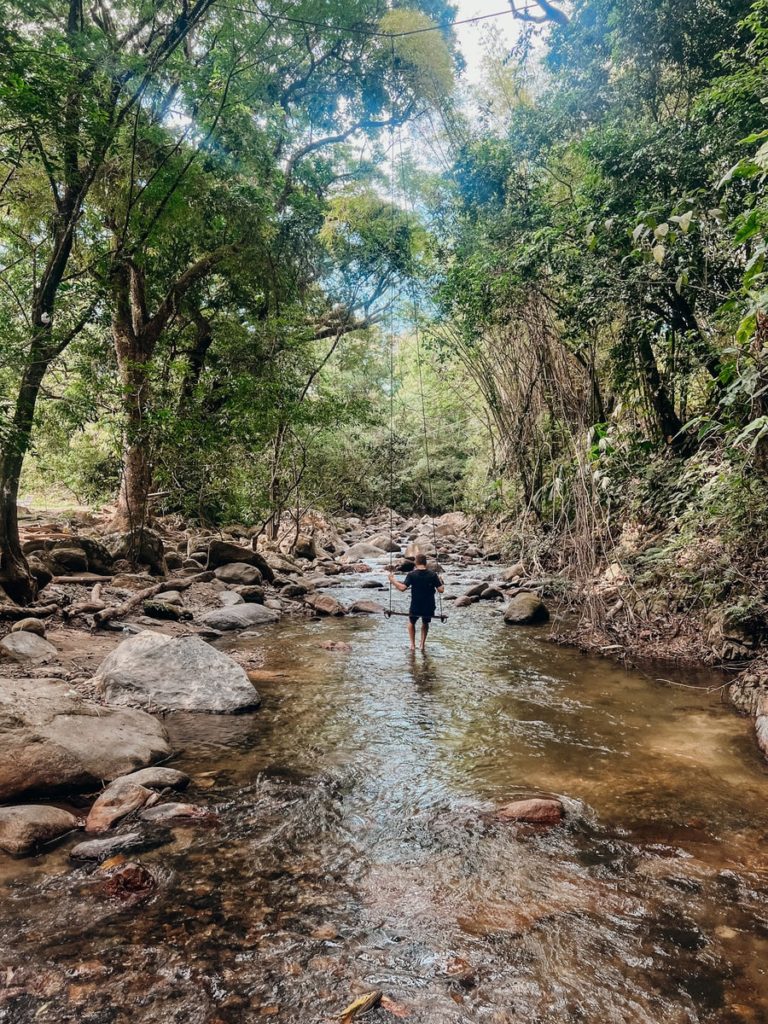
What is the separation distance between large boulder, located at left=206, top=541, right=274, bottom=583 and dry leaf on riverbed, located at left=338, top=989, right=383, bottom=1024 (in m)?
8.66

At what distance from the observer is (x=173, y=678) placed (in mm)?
4684

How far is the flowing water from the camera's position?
189 centimetres

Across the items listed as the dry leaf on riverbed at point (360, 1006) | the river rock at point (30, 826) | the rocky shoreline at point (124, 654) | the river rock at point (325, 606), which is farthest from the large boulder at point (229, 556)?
the dry leaf on riverbed at point (360, 1006)

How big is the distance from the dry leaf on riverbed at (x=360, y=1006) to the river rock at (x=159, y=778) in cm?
175

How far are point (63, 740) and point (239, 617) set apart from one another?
4441mm

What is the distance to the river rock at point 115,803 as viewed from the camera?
282 centimetres

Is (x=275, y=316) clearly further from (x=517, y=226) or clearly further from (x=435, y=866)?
(x=435, y=866)

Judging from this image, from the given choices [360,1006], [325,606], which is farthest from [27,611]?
[360,1006]

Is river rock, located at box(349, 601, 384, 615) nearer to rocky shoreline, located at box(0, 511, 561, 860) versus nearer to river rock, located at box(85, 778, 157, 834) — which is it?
rocky shoreline, located at box(0, 511, 561, 860)

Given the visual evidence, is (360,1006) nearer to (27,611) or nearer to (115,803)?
(115,803)

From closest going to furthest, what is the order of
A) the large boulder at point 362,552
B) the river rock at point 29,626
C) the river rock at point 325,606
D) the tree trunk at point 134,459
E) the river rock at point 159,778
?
the river rock at point 159,778, the river rock at point 29,626, the river rock at point 325,606, the tree trunk at point 134,459, the large boulder at point 362,552

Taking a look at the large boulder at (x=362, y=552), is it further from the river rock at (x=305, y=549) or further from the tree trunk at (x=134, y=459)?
the tree trunk at (x=134, y=459)

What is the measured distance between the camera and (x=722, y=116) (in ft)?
18.3

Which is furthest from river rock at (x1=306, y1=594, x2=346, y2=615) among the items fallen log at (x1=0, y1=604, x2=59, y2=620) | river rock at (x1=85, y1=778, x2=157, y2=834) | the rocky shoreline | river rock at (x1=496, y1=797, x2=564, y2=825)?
river rock at (x1=496, y1=797, x2=564, y2=825)
